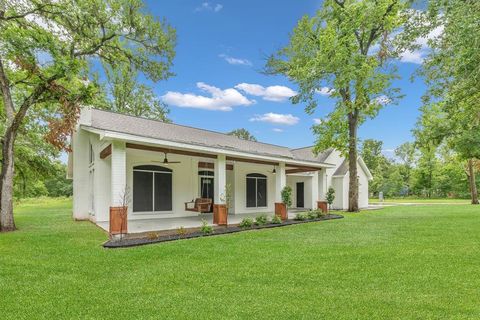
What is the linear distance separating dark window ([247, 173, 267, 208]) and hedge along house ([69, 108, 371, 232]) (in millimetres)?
38

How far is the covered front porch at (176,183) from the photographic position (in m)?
10.2

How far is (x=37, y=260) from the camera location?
20.4 feet

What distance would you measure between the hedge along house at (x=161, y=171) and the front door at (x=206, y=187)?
0.16ft

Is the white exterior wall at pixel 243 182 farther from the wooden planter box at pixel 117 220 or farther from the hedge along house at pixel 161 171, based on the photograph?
the wooden planter box at pixel 117 220

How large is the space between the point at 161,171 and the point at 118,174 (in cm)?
481

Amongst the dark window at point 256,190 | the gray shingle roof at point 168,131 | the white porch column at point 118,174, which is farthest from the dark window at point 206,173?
the white porch column at point 118,174

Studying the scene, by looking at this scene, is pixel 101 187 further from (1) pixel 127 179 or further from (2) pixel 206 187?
(2) pixel 206 187

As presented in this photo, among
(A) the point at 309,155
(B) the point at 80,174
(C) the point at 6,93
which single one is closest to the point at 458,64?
(C) the point at 6,93

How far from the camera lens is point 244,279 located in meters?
5.00

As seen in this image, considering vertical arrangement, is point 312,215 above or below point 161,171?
below

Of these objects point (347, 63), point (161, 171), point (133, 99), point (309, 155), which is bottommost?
point (161, 171)

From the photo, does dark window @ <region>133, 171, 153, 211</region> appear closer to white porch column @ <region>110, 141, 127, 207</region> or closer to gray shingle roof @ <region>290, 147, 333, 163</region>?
white porch column @ <region>110, 141, 127, 207</region>

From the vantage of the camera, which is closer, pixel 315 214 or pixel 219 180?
pixel 219 180

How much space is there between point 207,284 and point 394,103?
1716 centimetres
